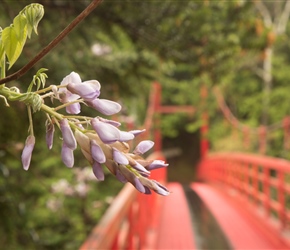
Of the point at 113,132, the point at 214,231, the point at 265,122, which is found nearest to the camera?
the point at 113,132

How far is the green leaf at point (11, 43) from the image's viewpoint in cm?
52

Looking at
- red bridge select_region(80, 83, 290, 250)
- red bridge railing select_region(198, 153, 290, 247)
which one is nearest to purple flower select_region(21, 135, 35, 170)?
red bridge select_region(80, 83, 290, 250)

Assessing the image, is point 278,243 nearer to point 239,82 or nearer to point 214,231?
point 214,231

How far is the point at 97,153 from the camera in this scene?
481 mm

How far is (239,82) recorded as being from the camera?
2103 centimetres

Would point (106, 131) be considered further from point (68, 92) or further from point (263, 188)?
point (263, 188)

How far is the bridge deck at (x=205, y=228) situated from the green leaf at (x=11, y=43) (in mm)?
4683

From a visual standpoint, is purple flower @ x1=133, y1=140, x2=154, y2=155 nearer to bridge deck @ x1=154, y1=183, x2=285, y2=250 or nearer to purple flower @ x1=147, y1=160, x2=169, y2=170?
purple flower @ x1=147, y1=160, x2=169, y2=170

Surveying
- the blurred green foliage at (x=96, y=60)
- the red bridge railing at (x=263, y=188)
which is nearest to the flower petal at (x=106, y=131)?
the blurred green foliage at (x=96, y=60)

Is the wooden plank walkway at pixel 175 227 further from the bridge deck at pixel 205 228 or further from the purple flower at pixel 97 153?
the purple flower at pixel 97 153

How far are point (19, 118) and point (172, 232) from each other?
4.75m

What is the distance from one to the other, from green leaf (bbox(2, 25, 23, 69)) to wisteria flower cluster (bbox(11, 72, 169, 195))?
41 mm

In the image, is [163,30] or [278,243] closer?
[163,30]

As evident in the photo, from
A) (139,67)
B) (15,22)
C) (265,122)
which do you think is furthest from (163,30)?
(265,122)
